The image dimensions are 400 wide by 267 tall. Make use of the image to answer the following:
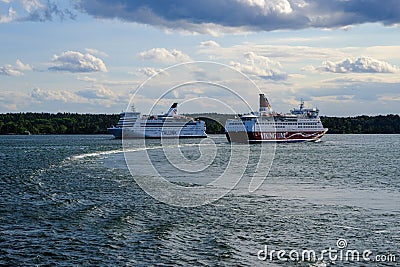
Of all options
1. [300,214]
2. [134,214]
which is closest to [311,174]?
[300,214]

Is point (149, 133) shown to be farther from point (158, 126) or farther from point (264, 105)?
point (264, 105)

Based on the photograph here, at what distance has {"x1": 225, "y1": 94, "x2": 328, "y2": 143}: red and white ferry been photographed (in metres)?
99.1

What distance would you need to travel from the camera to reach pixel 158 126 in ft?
423

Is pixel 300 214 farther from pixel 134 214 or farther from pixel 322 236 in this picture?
pixel 134 214

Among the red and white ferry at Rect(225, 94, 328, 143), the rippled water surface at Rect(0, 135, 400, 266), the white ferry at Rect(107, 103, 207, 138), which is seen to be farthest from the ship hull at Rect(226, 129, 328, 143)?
the rippled water surface at Rect(0, 135, 400, 266)

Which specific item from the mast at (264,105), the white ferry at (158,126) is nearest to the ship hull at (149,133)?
the white ferry at (158,126)

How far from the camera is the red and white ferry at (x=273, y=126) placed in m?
99.1

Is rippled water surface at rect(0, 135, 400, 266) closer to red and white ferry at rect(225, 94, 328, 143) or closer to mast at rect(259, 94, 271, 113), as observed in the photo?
red and white ferry at rect(225, 94, 328, 143)

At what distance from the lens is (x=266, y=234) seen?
62.0ft

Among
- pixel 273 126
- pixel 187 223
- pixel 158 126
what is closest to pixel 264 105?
pixel 273 126

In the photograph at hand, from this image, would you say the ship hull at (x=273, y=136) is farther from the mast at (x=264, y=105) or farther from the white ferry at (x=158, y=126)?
the white ferry at (x=158, y=126)

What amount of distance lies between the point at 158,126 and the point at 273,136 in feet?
116

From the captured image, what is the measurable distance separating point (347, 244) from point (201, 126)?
119 m

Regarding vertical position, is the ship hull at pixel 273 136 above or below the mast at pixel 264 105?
below
